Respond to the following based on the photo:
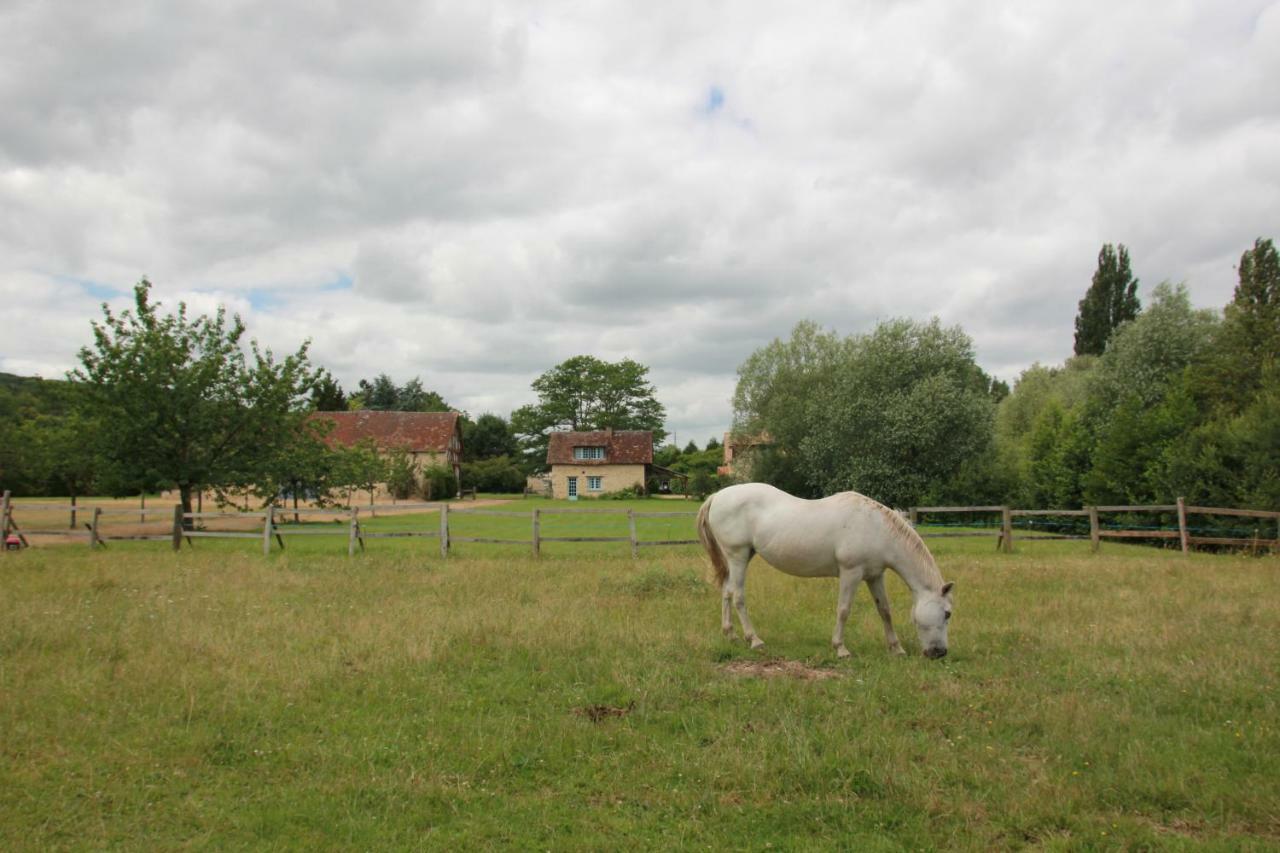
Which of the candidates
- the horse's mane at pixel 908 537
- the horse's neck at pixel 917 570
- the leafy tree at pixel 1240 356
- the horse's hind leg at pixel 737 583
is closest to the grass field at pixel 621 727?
the horse's hind leg at pixel 737 583

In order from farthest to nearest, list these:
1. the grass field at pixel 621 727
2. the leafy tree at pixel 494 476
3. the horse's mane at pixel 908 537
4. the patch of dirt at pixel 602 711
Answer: the leafy tree at pixel 494 476 < the horse's mane at pixel 908 537 < the patch of dirt at pixel 602 711 < the grass field at pixel 621 727

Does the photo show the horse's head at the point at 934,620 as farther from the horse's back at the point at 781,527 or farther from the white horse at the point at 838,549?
the horse's back at the point at 781,527

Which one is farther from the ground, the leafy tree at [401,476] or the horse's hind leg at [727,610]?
the leafy tree at [401,476]

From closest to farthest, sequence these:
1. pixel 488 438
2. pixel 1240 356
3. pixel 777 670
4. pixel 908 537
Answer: pixel 777 670 < pixel 908 537 < pixel 1240 356 < pixel 488 438

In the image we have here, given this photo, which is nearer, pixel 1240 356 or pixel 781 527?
pixel 781 527

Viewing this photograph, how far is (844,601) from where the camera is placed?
8.11 meters

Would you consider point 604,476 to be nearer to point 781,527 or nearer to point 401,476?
point 401,476

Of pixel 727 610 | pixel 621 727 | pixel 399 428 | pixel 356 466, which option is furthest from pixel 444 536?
pixel 399 428

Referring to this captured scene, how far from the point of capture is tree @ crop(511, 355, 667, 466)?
251 ft

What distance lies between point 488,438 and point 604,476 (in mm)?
19403

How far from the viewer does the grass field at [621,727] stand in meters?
4.25

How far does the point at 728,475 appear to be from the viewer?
49156mm

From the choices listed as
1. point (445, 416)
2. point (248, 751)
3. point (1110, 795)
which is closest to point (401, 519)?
point (445, 416)

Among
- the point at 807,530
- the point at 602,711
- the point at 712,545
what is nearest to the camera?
the point at 602,711
